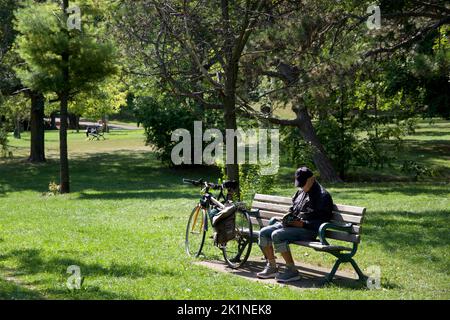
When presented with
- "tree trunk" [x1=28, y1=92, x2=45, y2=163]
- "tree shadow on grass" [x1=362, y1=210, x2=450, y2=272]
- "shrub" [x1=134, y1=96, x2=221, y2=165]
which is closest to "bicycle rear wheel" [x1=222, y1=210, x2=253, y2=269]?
"tree shadow on grass" [x1=362, y1=210, x2=450, y2=272]

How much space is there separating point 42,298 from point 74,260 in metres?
2.20

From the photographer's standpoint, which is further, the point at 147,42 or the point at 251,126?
the point at 251,126

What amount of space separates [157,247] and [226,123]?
8.69 ft

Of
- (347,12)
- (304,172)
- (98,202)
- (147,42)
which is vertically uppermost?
(347,12)

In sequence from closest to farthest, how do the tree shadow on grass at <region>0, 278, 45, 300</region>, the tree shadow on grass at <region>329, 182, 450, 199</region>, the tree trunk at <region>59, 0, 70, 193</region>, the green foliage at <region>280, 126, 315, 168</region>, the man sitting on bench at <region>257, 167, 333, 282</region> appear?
the tree shadow on grass at <region>0, 278, 45, 300</region>, the man sitting on bench at <region>257, 167, 333, 282</region>, the tree shadow on grass at <region>329, 182, 450, 199</region>, the tree trunk at <region>59, 0, 70, 193</region>, the green foliage at <region>280, 126, 315, 168</region>

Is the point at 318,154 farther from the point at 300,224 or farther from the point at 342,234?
the point at 342,234

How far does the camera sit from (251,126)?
62.6ft

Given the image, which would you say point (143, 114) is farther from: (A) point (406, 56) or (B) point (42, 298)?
(B) point (42, 298)

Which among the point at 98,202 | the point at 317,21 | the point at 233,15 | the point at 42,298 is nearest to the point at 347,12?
the point at 317,21

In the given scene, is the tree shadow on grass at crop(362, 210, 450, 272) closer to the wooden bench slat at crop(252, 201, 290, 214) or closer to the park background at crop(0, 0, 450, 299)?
the park background at crop(0, 0, 450, 299)

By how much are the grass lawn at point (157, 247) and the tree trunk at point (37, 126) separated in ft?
30.2

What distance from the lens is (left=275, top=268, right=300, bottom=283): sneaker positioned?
303 inches

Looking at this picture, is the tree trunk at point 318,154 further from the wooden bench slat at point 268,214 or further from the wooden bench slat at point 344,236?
the wooden bench slat at point 344,236

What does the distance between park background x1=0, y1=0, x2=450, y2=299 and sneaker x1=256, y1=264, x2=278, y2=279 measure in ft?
1.02
